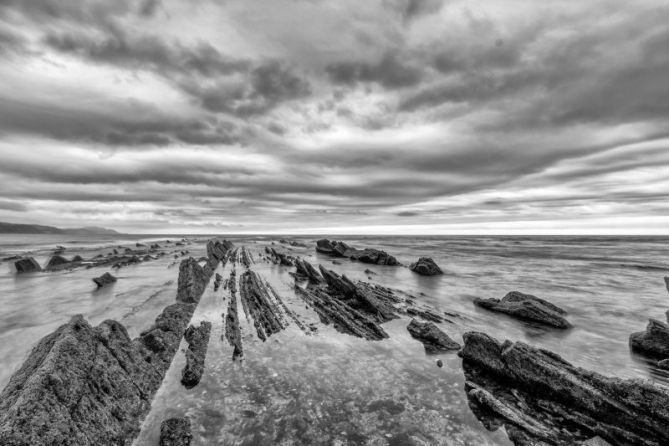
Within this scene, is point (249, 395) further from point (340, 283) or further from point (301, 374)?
point (340, 283)

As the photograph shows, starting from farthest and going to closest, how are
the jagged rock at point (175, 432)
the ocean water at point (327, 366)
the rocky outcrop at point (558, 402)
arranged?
1. the ocean water at point (327, 366)
2. the rocky outcrop at point (558, 402)
3. the jagged rock at point (175, 432)

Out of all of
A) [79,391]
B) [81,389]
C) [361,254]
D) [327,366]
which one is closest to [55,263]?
[361,254]

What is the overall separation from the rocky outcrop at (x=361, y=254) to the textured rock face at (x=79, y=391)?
4816cm

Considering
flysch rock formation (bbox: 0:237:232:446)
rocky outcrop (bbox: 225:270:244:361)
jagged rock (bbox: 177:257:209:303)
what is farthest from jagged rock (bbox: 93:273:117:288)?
flysch rock formation (bbox: 0:237:232:446)

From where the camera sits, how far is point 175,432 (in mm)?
8438

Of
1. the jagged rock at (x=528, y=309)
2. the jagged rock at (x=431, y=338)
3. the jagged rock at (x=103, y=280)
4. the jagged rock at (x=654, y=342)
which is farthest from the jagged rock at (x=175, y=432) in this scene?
the jagged rock at (x=103, y=280)

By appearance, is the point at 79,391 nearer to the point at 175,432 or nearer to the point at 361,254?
the point at 175,432

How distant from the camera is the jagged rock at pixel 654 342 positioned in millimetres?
15328

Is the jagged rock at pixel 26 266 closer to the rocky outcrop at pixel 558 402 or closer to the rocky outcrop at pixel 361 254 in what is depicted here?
the rocky outcrop at pixel 361 254

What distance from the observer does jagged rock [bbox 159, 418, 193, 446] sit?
819 cm

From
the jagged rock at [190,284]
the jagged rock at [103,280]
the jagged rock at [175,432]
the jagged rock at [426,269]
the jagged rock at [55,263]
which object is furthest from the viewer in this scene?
the jagged rock at [55,263]

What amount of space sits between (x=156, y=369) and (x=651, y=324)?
26260 mm

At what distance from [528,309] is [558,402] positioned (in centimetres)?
1372

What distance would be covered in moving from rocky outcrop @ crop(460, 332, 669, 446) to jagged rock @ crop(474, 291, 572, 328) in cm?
1130
